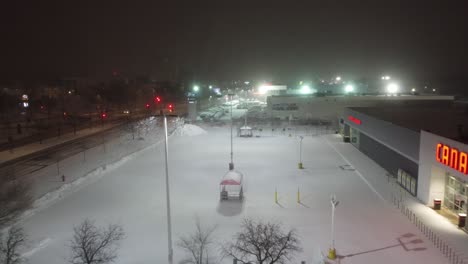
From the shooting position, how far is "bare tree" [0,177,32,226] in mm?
17081

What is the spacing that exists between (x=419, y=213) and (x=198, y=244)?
11.9m

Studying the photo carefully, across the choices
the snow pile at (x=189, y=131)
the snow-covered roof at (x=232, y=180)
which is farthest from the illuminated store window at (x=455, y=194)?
the snow pile at (x=189, y=131)

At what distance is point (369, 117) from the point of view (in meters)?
31.1

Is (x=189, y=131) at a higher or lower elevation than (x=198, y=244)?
higher

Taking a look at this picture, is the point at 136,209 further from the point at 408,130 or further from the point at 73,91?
→ the point at 73,91

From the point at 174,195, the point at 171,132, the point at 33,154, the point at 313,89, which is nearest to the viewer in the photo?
the point at 174,195

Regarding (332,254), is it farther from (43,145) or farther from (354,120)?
(43,145)

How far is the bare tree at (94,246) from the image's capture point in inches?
467

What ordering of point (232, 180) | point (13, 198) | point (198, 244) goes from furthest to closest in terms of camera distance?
point (232, 180)
point (13, 198)
point (198, 244)

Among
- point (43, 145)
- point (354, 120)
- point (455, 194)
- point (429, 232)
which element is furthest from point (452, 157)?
point (43, 145)

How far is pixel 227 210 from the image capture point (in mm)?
19016

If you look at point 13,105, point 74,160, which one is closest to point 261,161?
point 74,160

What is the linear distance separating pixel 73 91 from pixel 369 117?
103412 millimetres

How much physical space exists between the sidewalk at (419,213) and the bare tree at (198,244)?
9.62 meters
